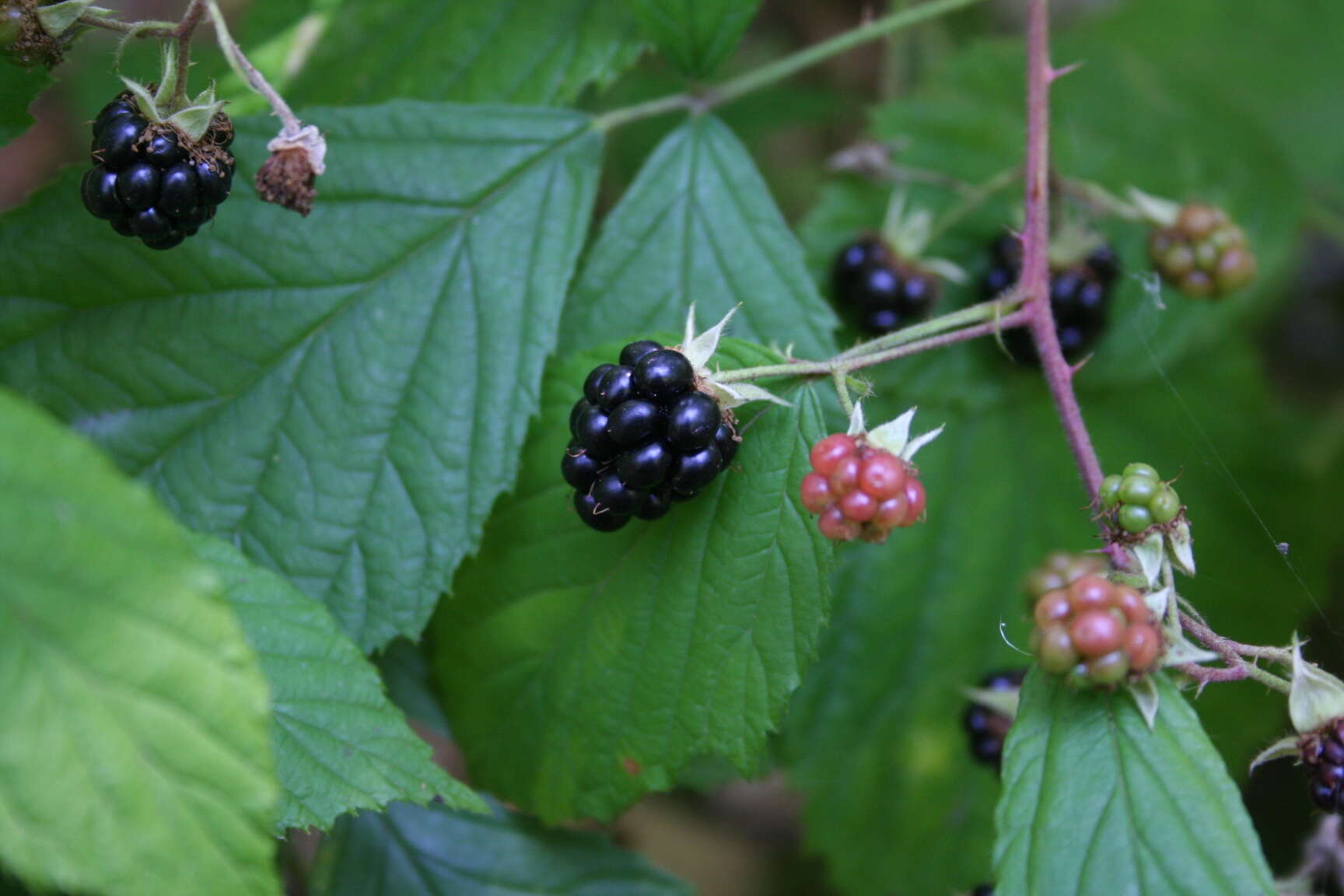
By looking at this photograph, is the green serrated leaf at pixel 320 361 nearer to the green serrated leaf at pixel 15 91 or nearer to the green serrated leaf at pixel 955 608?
the green serrated leaf at pixel 15 91

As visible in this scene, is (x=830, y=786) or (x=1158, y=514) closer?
(x=1158, y=514)

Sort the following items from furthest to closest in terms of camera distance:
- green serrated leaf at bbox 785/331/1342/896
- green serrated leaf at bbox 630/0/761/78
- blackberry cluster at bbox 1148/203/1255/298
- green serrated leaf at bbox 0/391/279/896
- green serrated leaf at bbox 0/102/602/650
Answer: green serrated leaf at bbox 785/331/1342/896 < blackberry cluster at bbox 1148/203/1255/298 < green serrated leaf at bbox 630/0/761/78 < green serrated leaf at bbox 0/102/602/650 < green serrated leaf at bbox 0/391/279/896

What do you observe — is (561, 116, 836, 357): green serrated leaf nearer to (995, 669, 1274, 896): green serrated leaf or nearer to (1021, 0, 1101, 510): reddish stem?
(1021, 0, 1101, 510): reddish stem

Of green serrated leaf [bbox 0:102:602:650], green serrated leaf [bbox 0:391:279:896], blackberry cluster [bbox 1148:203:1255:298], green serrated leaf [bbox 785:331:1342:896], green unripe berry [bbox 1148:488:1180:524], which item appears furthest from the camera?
green serrated leaf [bbox 785:331:1342:896]

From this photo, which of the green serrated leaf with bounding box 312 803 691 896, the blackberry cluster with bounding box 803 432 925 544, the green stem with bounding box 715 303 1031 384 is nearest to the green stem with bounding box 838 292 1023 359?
the green stem with bounding box 715 303 1031 384

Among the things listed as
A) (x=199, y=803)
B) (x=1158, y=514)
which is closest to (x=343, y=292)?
(x=199, y=803)

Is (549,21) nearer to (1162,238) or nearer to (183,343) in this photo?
(183,343)

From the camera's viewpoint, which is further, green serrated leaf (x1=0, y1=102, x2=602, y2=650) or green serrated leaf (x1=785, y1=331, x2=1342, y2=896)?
green serrated leaf (x1=785, y1=331, x2=1342, y2=896)
